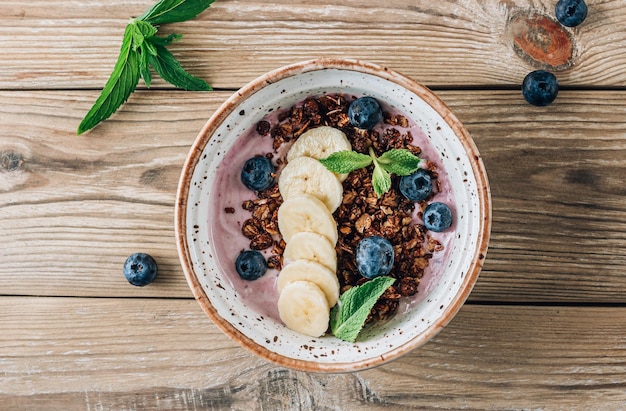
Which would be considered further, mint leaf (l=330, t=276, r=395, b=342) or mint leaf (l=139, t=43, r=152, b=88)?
mint leaf (l=139, t=43, r=152, b=88)

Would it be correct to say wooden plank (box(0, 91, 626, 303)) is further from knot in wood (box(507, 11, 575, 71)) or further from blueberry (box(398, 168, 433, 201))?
blueberry (box(398, 168, 433, 201))

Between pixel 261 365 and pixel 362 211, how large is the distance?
A: 1.26 ft

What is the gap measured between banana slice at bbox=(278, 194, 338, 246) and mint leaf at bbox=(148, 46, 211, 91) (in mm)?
304

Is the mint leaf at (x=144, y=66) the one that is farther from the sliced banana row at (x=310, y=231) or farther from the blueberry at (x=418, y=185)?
the blueberry at (x=418, y=185)

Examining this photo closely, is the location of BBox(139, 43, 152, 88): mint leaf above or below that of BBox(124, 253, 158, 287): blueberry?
above

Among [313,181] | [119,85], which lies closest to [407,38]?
[313,181]

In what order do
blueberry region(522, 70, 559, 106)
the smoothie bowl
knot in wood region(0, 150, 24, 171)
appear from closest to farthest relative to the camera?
the smoothie bowl, blueberry region(522, 70, 559, 106), knot in wood region(0, 150, 24, 171)

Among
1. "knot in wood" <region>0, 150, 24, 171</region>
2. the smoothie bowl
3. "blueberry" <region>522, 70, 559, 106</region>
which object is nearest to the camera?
the smoothie bowl

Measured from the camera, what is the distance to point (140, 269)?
1.23 m

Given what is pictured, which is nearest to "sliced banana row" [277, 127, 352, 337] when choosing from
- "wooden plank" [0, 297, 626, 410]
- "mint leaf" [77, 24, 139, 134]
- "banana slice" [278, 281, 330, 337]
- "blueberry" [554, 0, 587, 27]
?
"banana slice" [278, 281, 330, 337]

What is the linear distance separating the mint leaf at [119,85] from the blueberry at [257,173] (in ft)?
0.95

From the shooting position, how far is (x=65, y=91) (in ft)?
4.24

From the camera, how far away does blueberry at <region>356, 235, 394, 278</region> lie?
1092mm

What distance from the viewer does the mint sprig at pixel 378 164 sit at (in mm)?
1083
